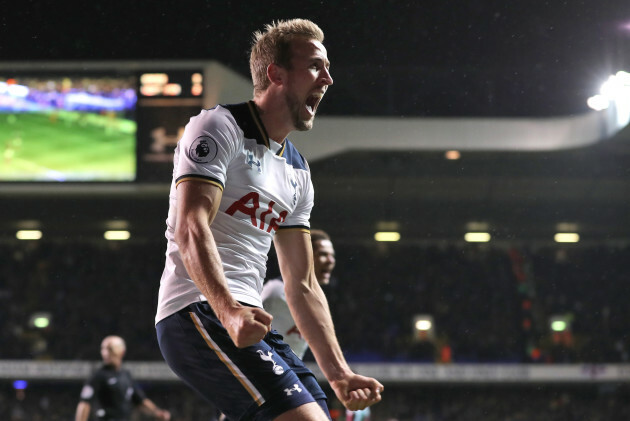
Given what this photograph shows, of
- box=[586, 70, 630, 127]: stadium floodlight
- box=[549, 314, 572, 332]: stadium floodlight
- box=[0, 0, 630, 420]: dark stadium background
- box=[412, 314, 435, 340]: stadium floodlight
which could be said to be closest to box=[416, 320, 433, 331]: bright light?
box=[412, 314, 435, 340]: stadium floodlight

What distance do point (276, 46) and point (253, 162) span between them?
0.30m

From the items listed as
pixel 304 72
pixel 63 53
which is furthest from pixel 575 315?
pixel 304 72

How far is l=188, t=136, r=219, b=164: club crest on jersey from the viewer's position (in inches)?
68.5

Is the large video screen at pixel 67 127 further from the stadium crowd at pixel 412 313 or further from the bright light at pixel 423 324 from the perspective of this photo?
the bright light at pixel 423 324

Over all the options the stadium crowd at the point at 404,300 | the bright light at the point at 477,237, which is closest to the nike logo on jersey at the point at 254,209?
the stadium crowd at the point at 404,300

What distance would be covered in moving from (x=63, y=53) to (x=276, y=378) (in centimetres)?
1242

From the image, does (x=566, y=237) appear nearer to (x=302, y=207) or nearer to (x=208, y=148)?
(x=302, y=207)

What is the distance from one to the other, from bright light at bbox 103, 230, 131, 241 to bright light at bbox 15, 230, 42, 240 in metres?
1.51

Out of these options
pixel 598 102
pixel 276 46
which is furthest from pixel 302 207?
pixel 598 102

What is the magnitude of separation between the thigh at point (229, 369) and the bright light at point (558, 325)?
53.7 feet

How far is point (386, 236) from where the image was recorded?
17.8 meters

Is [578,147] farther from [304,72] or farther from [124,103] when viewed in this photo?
[304,72]

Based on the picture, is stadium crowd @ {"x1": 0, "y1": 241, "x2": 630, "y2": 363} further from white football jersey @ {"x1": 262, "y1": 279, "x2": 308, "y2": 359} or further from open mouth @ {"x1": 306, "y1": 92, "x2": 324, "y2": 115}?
open mouth @ {"x1": 306, "y1": 92, "x2": 324, "y2": 115}

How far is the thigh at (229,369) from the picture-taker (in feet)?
5.49
